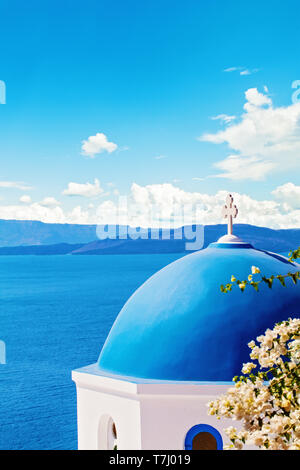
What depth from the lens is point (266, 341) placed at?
6105mm

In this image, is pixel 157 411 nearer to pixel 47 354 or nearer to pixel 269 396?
pixel 269 396

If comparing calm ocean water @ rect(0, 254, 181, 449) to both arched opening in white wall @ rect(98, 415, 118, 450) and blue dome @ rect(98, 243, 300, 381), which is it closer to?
arched opening in white wall @ rect(98, 415, 118, 450)

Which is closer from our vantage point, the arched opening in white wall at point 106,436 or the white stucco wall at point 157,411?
the white stucco wall at point 157,411

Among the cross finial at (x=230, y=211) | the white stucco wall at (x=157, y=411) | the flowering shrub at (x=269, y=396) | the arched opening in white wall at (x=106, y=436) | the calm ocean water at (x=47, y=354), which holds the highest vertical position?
the cross finial at (x=230, y=211)

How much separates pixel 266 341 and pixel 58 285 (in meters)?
127

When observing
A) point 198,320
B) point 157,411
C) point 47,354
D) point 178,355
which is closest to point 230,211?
point 198,320

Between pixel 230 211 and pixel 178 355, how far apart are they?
3057mm

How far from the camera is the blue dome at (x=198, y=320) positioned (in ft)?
28.0

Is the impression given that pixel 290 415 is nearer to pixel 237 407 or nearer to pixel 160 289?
pixel 237 407

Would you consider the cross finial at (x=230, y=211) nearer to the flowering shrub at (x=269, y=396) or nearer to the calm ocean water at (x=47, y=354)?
the flowering shrub at (x=269, y=396)

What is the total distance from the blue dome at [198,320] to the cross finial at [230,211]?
2.93 ft

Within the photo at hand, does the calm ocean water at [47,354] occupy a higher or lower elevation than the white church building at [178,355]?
lower

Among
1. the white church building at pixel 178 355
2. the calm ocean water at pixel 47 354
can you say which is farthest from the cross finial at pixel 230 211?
the calm ocean water at pixel 47 354

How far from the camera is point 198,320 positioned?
345 inches
